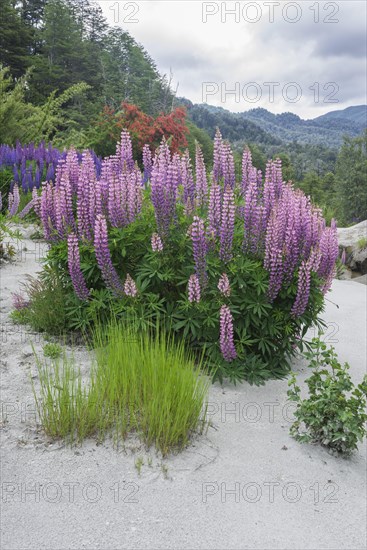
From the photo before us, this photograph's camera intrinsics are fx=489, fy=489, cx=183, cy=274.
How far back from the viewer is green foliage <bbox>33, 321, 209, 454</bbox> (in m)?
2.95

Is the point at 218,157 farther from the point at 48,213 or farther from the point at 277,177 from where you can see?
the point at 48,213

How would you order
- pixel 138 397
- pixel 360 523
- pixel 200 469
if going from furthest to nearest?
1. pixel 138 397
2. pixel 200 469
3. pixel 360 523

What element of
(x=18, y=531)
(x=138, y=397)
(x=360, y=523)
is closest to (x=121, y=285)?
(x=138, y=397)

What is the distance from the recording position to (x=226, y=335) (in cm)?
362

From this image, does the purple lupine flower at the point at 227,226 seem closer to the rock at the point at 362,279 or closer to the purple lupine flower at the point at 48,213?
the purple lupine flower at the point at 48,213

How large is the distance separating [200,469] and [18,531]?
1.05 m

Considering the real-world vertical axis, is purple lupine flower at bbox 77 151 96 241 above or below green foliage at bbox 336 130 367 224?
below

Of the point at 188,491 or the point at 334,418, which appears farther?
the point at 334,418

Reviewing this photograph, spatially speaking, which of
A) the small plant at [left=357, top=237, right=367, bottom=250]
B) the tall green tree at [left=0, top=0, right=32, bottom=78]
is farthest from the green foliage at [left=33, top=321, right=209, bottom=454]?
the tall green tree at [left=0, top=0, right=32, bottom=78]

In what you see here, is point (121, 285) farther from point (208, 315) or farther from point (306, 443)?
point (306, 443)

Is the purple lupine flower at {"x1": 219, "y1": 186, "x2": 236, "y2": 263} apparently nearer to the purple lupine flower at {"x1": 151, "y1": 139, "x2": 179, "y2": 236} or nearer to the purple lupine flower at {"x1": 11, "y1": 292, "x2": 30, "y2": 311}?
the purple lupine flower at {"x1": 151, "y1": 139, "x2": 179, "y2": 236}

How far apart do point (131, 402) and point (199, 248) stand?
46.8 inches

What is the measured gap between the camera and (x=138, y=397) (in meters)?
3.11

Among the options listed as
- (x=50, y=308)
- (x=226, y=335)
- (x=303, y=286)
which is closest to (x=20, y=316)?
(x=50, y=308)
